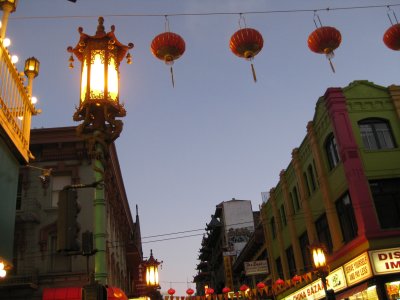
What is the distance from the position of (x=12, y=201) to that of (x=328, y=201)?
18740 millimetres

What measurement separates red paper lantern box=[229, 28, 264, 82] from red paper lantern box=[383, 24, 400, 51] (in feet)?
11.9

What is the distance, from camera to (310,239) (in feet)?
86.5

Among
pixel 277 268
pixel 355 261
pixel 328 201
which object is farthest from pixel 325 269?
pixel 277 268

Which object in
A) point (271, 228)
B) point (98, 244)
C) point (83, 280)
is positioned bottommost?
point (98, 244)

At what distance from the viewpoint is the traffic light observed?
17.5 feet

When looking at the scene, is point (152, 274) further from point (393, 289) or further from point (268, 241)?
point (268, 241)

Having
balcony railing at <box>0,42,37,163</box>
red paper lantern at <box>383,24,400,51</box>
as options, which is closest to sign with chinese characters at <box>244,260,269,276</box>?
red paper lantern at <box>383,24,400,51</box>

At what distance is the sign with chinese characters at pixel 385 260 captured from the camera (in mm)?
18609

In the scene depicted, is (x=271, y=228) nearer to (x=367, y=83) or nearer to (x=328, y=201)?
(x=328, y=201)

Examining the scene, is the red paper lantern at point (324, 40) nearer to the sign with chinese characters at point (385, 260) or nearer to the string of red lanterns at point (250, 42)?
the string of red lanterns at point (250, 42)

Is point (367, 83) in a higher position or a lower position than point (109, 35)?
higher

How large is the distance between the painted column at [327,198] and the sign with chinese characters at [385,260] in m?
3.39

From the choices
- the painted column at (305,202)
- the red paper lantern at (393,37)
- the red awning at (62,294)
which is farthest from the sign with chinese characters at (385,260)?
the red awning at (62,294)

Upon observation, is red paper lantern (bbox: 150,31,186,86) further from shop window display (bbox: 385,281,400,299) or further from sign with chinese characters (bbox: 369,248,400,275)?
shop window display (bbox: 385,281,400,299)
